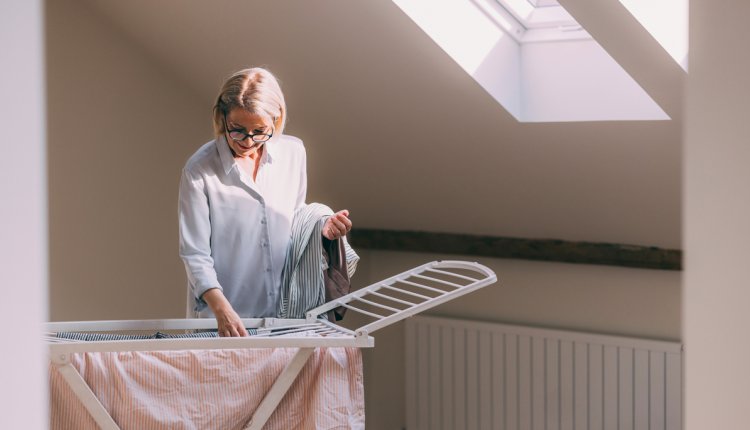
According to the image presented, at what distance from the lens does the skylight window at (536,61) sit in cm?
265

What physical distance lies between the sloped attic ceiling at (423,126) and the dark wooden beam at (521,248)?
0.03 m

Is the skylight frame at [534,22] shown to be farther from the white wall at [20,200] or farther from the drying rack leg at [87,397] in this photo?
the white wall at [20,200]

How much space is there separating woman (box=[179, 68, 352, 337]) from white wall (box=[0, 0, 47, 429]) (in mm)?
1413

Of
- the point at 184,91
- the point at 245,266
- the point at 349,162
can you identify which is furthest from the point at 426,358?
the point at 245,266

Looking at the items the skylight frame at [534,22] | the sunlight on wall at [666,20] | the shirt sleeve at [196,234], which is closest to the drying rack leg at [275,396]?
the shirt sleeve at [196,234]

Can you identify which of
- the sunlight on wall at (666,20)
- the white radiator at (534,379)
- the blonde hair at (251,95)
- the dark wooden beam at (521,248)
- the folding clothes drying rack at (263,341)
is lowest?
the white radiator at (534,379)

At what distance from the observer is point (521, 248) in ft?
11.8

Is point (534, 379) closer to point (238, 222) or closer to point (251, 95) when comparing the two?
point (238, 222)

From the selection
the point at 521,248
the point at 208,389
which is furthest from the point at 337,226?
the point at 521,248

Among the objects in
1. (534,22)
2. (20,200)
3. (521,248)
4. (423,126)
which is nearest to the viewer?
(20,200)

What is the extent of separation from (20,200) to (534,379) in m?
3.37

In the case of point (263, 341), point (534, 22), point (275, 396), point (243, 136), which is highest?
point (534, 22)

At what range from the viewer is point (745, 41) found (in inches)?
25.0

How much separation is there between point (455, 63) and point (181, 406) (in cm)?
127
